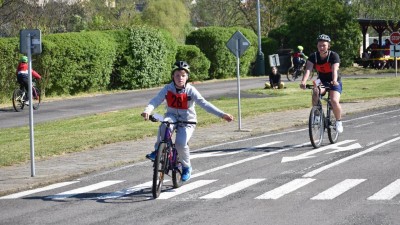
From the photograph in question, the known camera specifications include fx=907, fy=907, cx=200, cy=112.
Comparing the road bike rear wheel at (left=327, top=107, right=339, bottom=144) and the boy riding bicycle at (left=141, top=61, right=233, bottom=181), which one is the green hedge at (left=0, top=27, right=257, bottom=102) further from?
the boy riding bicycle at (left=141, top=61, right=233, bottom=181)

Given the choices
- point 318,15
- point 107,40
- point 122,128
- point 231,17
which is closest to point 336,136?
point 122,128

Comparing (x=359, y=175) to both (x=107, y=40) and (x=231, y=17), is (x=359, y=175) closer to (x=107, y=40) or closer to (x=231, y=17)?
(x=107, y=40)

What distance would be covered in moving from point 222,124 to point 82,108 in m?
9.88

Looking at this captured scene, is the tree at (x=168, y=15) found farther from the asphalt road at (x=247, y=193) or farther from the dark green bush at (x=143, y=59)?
the asphalt road at (x=247, y=193)

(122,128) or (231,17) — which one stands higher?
(231,17)

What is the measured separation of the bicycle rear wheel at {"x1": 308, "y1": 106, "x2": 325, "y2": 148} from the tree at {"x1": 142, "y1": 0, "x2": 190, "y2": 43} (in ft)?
219

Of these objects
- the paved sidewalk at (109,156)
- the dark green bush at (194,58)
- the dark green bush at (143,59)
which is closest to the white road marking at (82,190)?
the paved sidewalk at (109,156)

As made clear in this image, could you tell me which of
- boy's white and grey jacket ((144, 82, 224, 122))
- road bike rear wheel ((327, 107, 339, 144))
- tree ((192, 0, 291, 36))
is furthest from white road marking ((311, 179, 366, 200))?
tree ((192, 0, 291, 36))

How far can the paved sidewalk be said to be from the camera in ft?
44.6

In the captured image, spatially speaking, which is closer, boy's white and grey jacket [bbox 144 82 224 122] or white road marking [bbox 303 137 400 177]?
boy's white and grey jacket [bbox 144 82 224 122]

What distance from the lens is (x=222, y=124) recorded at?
23.2 metres

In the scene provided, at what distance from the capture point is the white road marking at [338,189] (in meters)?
10.9

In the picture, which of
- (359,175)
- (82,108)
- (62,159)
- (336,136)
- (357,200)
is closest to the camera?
(357,200)

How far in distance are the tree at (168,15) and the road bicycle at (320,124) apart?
66.2 metres
